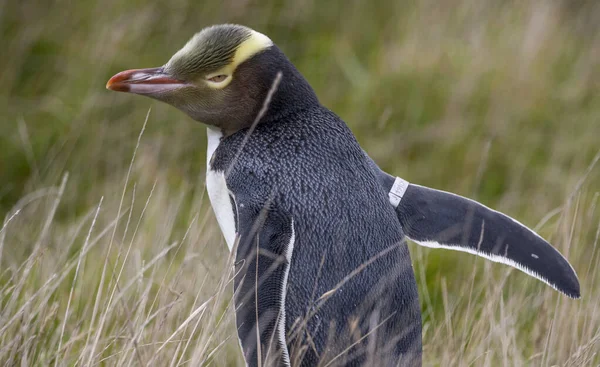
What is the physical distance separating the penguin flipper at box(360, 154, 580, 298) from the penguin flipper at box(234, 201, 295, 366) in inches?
16.5

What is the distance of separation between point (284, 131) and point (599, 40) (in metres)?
3.86

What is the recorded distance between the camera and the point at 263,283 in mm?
2135

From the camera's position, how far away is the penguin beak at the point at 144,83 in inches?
98.8

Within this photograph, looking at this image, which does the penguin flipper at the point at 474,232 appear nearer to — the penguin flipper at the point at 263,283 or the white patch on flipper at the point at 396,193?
the white patch on flipper at the point at 396,193

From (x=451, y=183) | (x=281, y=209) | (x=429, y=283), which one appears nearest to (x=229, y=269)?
(x=281, y=209)

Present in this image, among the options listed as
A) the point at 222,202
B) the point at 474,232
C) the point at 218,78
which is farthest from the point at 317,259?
the point at 218,78

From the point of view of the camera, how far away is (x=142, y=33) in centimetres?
494

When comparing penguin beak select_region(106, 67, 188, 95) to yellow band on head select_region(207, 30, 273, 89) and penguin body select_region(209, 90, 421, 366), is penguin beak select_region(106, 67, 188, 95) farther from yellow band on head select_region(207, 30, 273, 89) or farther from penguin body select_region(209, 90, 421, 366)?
penguin body select_region(209, 90, 421, 366)

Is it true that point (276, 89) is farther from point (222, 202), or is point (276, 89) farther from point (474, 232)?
point (474, 232)

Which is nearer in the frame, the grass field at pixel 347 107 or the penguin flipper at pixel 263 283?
the penguin flipper at pixel 263 283

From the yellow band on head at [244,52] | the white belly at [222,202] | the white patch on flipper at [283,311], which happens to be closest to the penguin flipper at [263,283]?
the white patch on flipper at [283,311]

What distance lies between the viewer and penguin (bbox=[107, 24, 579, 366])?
2154 millimetres

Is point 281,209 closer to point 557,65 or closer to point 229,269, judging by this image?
point 229,269

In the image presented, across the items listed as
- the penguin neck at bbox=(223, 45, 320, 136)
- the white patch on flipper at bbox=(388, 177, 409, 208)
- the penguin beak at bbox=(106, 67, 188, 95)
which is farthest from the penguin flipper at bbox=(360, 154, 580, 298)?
the penguin beak at bbox=(106, 67, 188, 95)
